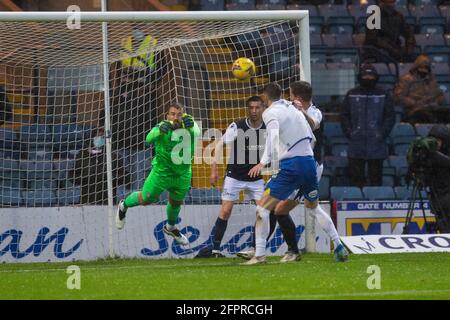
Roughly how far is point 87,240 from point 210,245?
161 centimetres

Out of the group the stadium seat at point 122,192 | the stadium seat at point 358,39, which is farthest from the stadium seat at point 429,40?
the stadium seat at point 122,192

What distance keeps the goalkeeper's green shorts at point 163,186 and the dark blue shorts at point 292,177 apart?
2.40 meters

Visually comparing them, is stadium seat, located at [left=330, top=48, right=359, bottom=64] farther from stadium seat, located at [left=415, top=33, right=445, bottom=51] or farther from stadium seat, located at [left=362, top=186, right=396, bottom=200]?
stadium seat, located at [left=362, top=186, right=396, bottom=200]

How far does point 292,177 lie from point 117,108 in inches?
174

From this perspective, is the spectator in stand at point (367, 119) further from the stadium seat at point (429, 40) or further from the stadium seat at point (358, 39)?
the stadium seat at point (429, 40)

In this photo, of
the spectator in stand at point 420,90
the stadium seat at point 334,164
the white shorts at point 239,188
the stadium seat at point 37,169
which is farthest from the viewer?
the spectator in stand at point 420,90

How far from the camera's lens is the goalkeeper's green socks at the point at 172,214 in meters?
14.1

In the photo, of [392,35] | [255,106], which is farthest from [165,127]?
[392,35]

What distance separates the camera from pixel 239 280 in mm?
10086

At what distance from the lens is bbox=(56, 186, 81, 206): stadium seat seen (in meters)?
15.2

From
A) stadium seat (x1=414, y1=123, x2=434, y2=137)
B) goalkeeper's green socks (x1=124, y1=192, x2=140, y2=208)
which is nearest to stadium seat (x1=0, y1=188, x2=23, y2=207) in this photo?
goalkeeper's green socks (x1=124, y1=192, x2=140, y2=208)

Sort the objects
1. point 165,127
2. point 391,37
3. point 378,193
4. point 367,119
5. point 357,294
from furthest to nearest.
→ point 391,37, point 367,119, point 378,193, point 165,127, point 357,294

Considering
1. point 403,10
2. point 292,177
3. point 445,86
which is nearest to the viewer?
point 292,177
